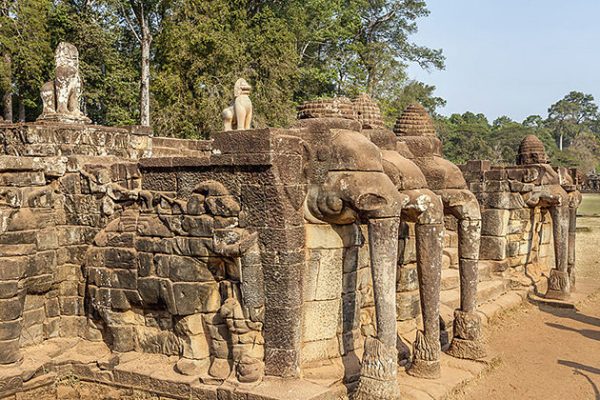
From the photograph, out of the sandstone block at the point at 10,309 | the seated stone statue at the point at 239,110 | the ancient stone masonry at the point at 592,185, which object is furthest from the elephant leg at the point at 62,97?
the ancient stone masonry at the point at 592,185

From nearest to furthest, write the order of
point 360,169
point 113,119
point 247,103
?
point 360,169, point 247,103, point 113,119

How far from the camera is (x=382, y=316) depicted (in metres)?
5.60

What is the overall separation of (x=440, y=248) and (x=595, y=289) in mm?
8378

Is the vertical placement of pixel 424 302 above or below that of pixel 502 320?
above

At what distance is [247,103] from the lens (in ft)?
23.0

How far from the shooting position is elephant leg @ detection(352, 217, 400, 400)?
550cm

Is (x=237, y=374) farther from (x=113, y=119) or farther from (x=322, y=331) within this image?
(x=113, y=119)

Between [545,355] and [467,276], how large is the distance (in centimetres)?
241

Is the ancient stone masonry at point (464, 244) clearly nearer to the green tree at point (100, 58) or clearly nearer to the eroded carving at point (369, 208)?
the eroded carving at point (369, 208)

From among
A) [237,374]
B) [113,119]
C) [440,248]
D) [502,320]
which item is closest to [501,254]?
[502,320]

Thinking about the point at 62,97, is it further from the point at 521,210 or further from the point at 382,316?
the point at 521,210

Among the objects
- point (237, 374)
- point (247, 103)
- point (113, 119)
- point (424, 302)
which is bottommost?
point (237, 374)

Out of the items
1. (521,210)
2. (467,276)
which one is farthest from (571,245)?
(467,276)

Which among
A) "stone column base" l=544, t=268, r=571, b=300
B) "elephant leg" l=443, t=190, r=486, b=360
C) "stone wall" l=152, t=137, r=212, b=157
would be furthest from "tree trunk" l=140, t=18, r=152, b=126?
"elephant leg" l=443, t=190, r=486, b=360
